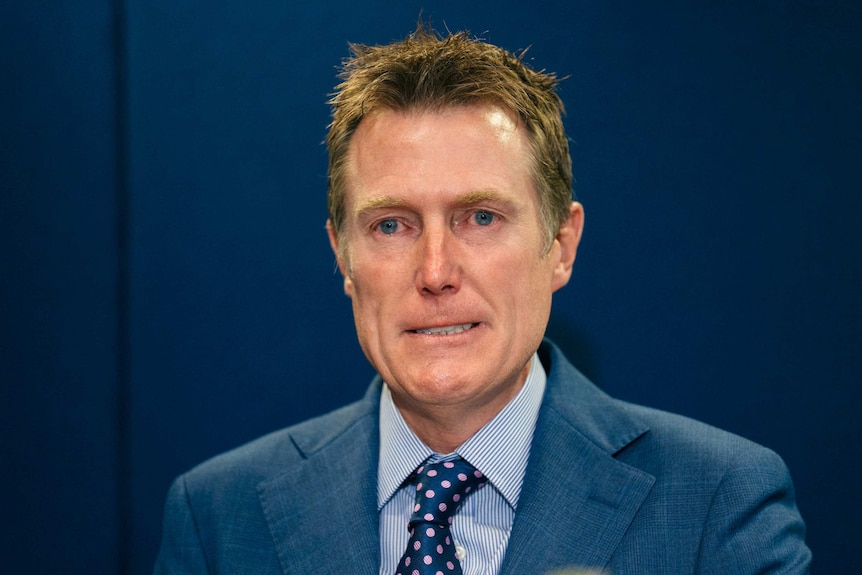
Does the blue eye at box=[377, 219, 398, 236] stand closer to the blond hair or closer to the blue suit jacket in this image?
the blond hair

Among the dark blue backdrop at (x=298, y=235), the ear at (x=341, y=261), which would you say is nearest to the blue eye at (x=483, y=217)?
the ear at (x=341, y=261)

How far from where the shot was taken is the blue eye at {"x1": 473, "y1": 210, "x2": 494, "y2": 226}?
2027 millimetres

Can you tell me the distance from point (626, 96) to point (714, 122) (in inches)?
8.9

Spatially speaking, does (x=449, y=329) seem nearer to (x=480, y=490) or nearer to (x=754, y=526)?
(x=480, y=490)

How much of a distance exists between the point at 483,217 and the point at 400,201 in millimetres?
174

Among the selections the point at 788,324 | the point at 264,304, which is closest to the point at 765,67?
the point at 788,324

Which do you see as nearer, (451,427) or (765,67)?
(451,427)

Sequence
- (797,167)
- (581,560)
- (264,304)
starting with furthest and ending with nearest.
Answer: (264,304)
(797,167)
(581,560)

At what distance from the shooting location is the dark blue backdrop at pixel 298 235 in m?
2.44

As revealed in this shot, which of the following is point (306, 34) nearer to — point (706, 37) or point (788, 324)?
point (706, 37)

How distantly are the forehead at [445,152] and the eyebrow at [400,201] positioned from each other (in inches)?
0.5

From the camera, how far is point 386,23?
2564 mm

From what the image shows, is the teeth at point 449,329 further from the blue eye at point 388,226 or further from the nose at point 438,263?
the blue eye at point 388,226

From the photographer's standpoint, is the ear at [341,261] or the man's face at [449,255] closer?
the man's face at [449,255]
